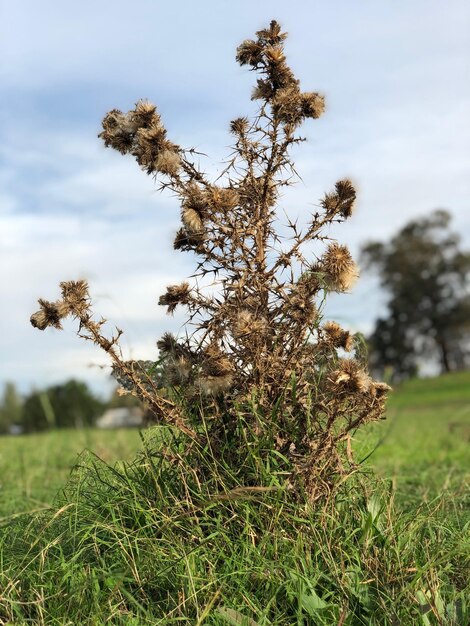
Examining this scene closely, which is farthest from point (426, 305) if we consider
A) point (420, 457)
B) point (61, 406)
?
point (420, 457)

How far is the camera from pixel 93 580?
2691 mm

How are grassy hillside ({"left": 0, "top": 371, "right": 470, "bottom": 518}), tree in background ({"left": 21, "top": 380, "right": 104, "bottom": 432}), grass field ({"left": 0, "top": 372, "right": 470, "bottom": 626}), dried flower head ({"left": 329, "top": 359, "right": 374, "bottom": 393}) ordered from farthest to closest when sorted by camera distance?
tree in background ({"left": 21, "top": 380, "right": 104, "bottom": 432})
grassy hillside ({"left": 0, "top": 371, "right": 470, "bottom": 518})
dried flower head ({"left": 329, "top": 359, "right": 374, "bottom": 393})
grass field ({"left": 0, "top": 372, "right": 470, "bottom": 626})

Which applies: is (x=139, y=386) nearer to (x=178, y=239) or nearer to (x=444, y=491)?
(x=178, y=239)

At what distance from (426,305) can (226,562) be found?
5110 cm

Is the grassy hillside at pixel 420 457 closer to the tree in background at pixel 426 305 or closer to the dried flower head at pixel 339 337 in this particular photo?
the dried flower head at pixel 339 337

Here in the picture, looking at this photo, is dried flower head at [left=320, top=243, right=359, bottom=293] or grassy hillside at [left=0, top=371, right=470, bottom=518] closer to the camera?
dried flower head at [left=320, top=243, right=359, bottom=293]

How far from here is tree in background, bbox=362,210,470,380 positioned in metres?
51.2

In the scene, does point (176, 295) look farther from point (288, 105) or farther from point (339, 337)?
point (288, 105)

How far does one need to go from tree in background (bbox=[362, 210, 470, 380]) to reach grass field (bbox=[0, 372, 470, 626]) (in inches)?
1908

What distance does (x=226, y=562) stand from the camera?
8.95ft

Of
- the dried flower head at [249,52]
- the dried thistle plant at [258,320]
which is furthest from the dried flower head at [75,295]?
the dried flower head at [249,52]

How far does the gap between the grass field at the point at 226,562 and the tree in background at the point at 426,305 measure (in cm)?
4847

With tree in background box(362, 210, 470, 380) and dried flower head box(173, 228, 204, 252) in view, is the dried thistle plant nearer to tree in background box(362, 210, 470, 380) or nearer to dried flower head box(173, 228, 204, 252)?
dried flower head box(173, 228, 204, 252)

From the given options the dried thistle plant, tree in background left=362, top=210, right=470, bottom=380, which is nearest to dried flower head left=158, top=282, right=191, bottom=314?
the dried thistle plant
